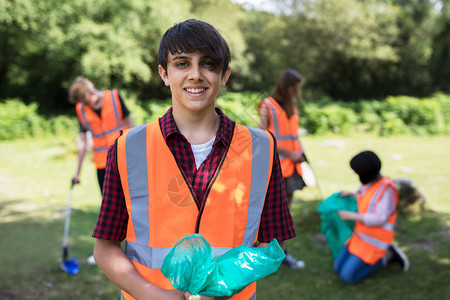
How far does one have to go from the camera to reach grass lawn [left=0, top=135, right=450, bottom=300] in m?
4.27

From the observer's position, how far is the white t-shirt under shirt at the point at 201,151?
1.67 metres

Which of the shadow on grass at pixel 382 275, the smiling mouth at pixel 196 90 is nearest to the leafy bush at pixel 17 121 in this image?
the shadow on grass at pixel 382 275

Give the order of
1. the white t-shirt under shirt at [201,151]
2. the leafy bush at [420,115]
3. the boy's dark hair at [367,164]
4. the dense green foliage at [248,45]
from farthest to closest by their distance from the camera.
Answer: the dense green foliage at [248,45]
the leafy bush at [420,115]
the boy's dark hair at [367,164]
the white t-shirt under shirt at [201,151]

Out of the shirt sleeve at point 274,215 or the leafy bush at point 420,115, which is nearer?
the shirt sleeve at point 274,215

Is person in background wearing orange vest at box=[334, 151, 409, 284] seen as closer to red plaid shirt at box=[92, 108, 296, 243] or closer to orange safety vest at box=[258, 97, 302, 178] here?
orange safety vest at box=[258, 97, 302, 178]

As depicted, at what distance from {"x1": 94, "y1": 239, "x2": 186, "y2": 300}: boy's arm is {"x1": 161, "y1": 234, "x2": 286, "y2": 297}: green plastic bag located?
9 centimetres

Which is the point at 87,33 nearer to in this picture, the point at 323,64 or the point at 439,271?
the point at 439,271

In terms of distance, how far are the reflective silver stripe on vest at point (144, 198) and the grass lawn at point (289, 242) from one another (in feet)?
9.16

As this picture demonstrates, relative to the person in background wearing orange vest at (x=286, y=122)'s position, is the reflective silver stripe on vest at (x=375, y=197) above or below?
below

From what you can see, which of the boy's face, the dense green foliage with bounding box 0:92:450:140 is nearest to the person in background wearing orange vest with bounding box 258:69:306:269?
the boy's face

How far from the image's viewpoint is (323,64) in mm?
28641

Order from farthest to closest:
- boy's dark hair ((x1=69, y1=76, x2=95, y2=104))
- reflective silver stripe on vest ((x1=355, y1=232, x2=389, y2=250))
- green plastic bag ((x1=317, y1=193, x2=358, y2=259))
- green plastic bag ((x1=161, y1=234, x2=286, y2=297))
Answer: boy's dark hair ((x1=69, y1=76, x2=95, y2=104)) → green plastic bag ((x1=317, y1=193, x2=358, y2=259)) → reflective silver stripe on vest ((x1=355, y1=232, x2=389, y2=250)) → green plastic bag ((x1=161, y1=234, x2=286, y2=297))

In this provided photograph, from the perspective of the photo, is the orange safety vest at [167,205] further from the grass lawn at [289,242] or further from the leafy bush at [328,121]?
the leafy bush at [328,121]

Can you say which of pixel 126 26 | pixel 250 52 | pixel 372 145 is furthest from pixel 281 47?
pixel 372 145
